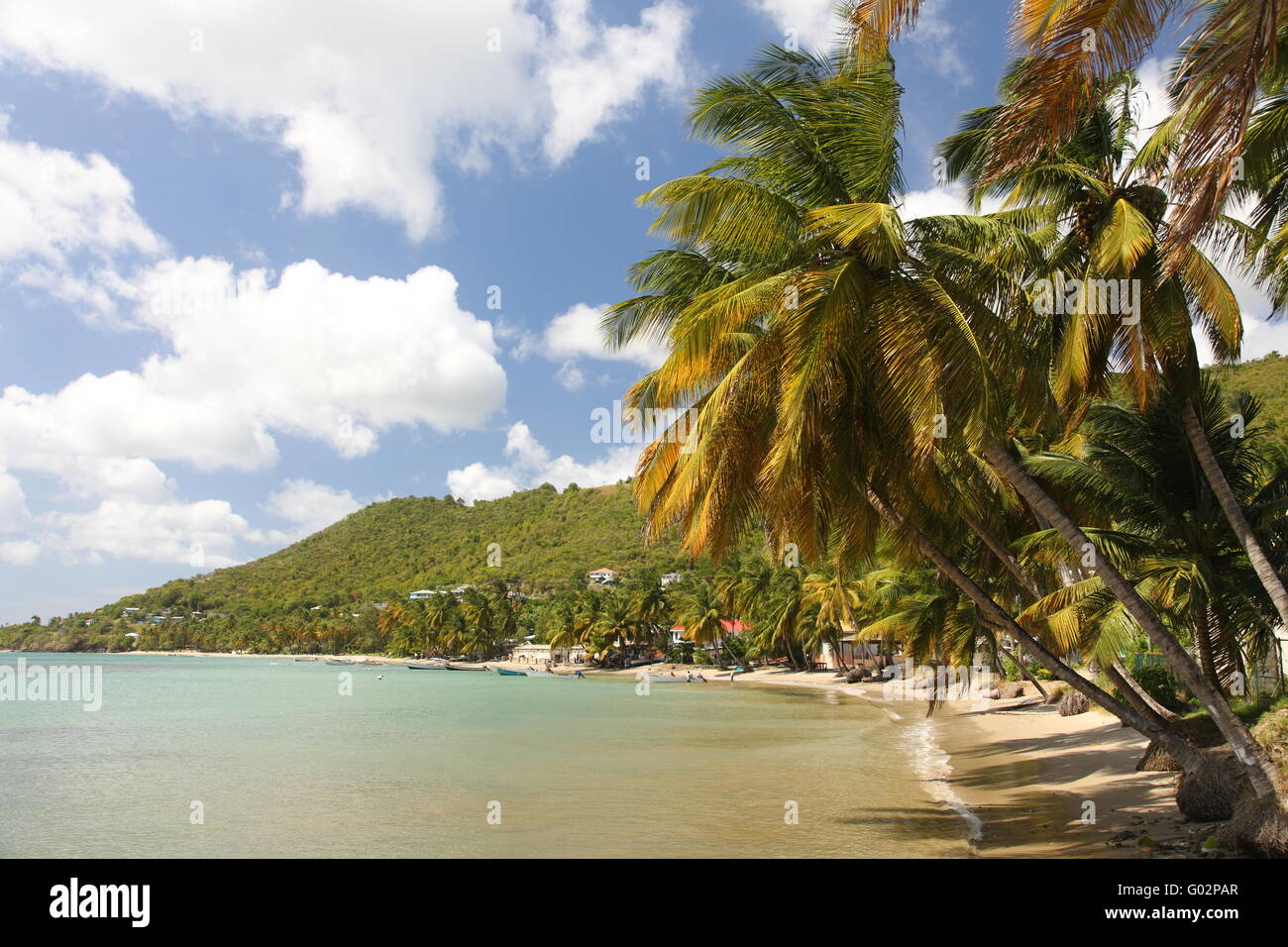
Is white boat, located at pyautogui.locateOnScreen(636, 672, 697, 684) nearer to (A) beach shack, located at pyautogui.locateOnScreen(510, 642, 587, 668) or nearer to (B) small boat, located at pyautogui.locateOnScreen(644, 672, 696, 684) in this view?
(B) small boat, located at pyautogui.locateOnScreen(644, 672, 696, 684)

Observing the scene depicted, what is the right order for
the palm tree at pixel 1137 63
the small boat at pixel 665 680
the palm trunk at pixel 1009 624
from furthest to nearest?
the small boat at pixel 665 680 < the palm trunk at pixel 1009 624 < the palm tree at pixel 1137 63

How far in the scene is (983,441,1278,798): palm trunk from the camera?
7820mm

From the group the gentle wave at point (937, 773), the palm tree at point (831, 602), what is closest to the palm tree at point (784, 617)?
the palm tree at point (831, 602)

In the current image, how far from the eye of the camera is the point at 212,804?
51.2ft

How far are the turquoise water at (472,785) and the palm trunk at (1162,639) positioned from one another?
3.51m

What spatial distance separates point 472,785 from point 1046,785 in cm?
1137

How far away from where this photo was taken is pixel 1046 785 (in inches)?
557

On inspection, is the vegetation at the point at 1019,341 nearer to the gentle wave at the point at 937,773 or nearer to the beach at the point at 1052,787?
the beach at the point at 1052,787

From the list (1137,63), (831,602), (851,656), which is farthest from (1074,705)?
(851,656)

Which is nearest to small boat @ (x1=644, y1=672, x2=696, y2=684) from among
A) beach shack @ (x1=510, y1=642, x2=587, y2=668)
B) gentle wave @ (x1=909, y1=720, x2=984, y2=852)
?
beach shack @ (x1=510, y1=642, x2=587, y2=668)

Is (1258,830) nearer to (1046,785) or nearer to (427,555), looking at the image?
(1046,785)

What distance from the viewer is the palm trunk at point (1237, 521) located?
7926 millimetres

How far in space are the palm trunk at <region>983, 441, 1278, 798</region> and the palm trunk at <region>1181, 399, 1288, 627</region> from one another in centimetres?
102
